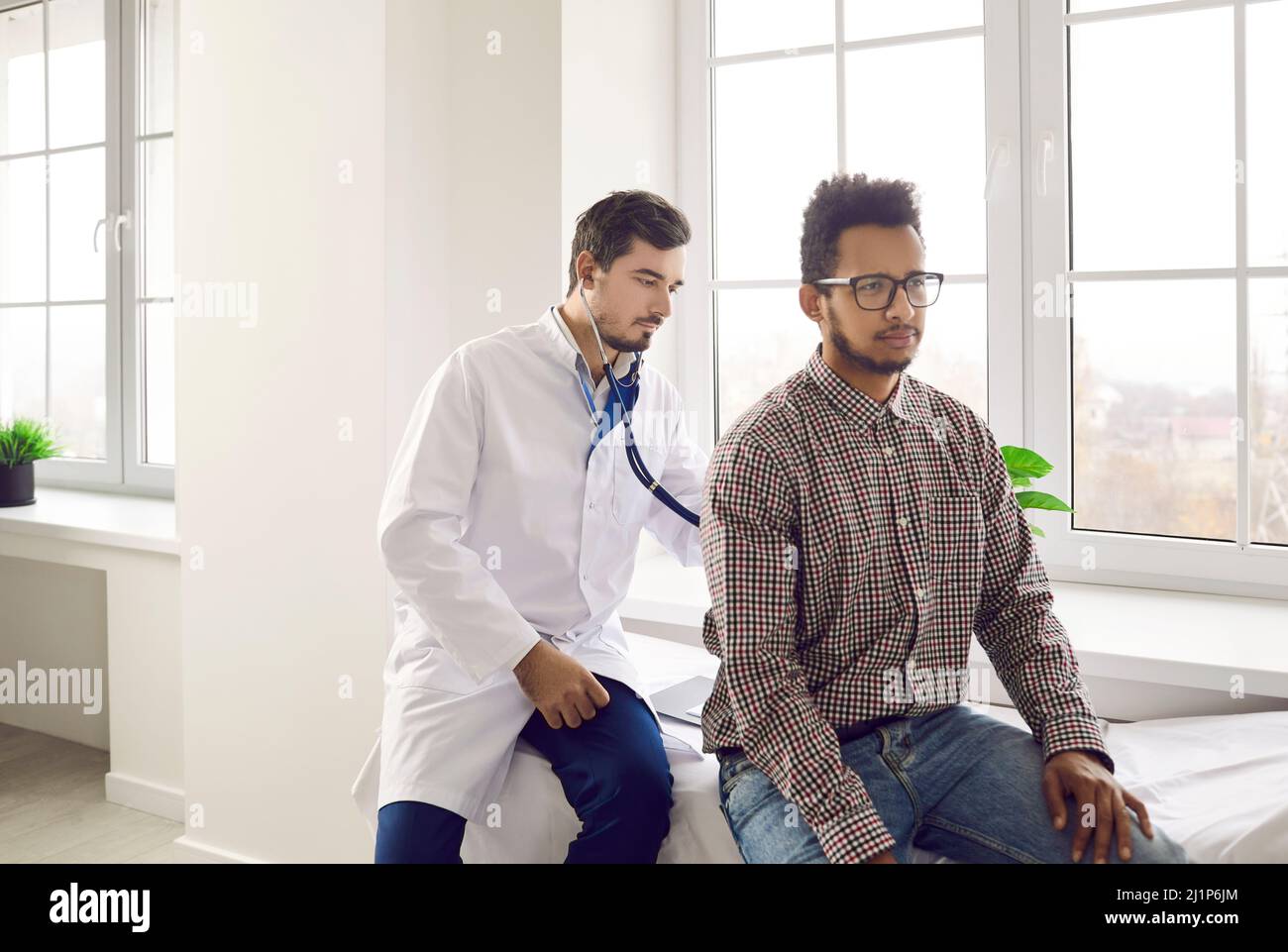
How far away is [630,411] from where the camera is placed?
1699 millimetres

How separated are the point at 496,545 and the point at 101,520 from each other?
1.72 metres

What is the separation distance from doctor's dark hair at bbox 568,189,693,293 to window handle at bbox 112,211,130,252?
2253 millimetres

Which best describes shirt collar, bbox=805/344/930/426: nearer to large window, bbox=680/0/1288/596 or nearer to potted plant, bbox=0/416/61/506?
large window, bbox=680/0/1288/596

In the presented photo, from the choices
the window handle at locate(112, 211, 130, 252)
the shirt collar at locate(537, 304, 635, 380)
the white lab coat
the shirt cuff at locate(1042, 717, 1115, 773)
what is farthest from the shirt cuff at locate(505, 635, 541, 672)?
the window handle at locate(112, 211, 130, 252)

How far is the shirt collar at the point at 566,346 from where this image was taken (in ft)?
5.55

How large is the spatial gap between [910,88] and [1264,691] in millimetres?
1395

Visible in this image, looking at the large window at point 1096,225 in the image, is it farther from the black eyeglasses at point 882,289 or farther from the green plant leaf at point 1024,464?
the black eyeglasses at point 882,289

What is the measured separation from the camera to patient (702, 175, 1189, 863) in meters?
1.25

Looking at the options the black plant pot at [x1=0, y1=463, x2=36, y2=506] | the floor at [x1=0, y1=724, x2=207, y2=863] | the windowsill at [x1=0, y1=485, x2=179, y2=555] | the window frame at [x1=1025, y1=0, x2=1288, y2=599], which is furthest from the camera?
the black plant pot at [x1=0, y1=463, x2=36, y2=506]

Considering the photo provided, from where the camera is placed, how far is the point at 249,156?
90.2 inches

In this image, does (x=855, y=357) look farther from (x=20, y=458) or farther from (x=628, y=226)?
(x=20, y=458)

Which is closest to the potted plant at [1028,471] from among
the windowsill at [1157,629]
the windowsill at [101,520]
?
the windowsill at [1157,629]

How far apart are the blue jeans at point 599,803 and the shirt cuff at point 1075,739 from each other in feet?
1.65
